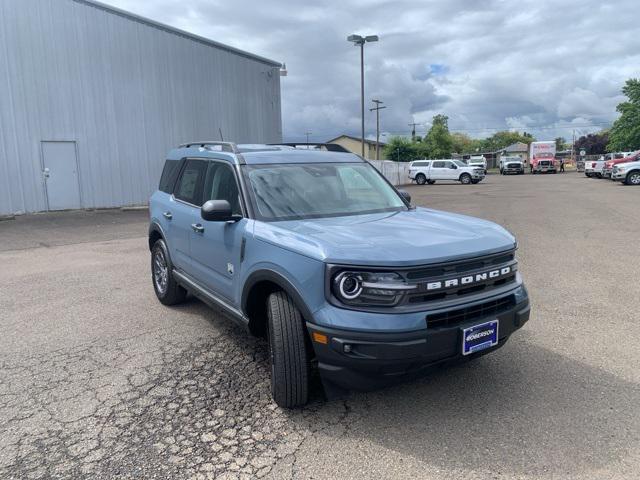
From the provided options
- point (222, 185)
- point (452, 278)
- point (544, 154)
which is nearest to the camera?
point (452, 278)

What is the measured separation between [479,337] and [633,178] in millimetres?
29372

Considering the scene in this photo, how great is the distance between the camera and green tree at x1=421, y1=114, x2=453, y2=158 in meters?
77.5

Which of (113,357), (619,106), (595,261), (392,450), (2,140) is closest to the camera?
(392,450)

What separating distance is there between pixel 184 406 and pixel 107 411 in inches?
20.5

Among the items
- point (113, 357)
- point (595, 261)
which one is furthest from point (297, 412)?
point (595, 261)

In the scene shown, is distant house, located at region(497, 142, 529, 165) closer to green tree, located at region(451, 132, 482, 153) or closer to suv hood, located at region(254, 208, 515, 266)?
green tree, located at region(451, 132, 482, 153)

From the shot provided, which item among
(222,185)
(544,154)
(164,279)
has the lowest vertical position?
(164,279)

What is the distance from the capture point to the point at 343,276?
297 centimetres

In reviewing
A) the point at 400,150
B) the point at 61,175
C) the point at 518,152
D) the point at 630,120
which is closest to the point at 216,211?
the point at 61,175

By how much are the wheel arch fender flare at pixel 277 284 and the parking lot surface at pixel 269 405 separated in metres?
0.73

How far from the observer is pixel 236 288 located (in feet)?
12.7

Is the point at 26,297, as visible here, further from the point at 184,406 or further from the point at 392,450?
the point at 392,450

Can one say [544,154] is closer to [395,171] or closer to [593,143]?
[395,171]

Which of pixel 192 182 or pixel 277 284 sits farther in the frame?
pixel 192 182
